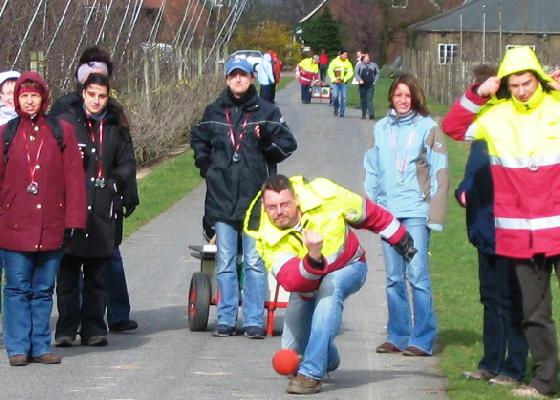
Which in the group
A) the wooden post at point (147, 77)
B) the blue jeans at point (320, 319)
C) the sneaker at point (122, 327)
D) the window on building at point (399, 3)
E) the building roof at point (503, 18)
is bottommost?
the sneaker at point (122, 327)

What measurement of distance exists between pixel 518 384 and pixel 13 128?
3.75m

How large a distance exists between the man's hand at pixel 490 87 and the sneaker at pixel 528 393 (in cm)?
176

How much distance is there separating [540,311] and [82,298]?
3.75m

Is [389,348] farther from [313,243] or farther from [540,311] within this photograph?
[313,243]

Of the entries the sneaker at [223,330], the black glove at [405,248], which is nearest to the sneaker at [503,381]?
the black glove at [405,248]

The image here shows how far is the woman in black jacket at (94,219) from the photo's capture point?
33.7ft

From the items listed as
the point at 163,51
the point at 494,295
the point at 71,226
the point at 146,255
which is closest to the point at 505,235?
the point at 494,295

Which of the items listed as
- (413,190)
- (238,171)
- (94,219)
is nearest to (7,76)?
(94,219)

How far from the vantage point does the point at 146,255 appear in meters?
15.4

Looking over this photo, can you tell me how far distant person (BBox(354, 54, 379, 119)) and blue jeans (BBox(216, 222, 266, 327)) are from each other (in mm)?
29207

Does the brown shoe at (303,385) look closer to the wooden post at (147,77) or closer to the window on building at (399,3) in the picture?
the wooden post at (147,77)

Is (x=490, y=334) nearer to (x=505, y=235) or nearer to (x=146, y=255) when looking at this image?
(x=505, y=235)

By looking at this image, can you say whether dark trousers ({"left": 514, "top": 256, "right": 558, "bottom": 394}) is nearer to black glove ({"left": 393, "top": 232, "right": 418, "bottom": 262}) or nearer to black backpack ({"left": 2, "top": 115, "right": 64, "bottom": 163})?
black glove ({"left": 393, "top": 232, "right": 418, "bottom": 262})

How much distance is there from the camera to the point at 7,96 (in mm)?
10289
